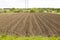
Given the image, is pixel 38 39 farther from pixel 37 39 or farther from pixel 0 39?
pixel 0 39

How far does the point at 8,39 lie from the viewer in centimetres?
1224

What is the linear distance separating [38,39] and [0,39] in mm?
2040

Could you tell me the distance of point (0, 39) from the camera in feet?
40.9

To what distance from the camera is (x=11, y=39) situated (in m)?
12.3

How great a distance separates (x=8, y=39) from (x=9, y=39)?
5 centimetres

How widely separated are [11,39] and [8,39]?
160mm

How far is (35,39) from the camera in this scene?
12320 mm

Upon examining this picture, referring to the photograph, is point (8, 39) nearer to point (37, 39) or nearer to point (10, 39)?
point (10, 39)

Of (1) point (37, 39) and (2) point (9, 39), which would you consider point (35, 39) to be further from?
(2) point (9, 39)

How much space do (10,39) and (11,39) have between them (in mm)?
63

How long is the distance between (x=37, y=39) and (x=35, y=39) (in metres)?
0.12

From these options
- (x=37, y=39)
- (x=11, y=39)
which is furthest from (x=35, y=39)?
(x=11, y=39)

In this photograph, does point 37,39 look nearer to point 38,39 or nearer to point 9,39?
point 38,39

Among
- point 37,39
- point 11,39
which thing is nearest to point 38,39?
point 37,39
